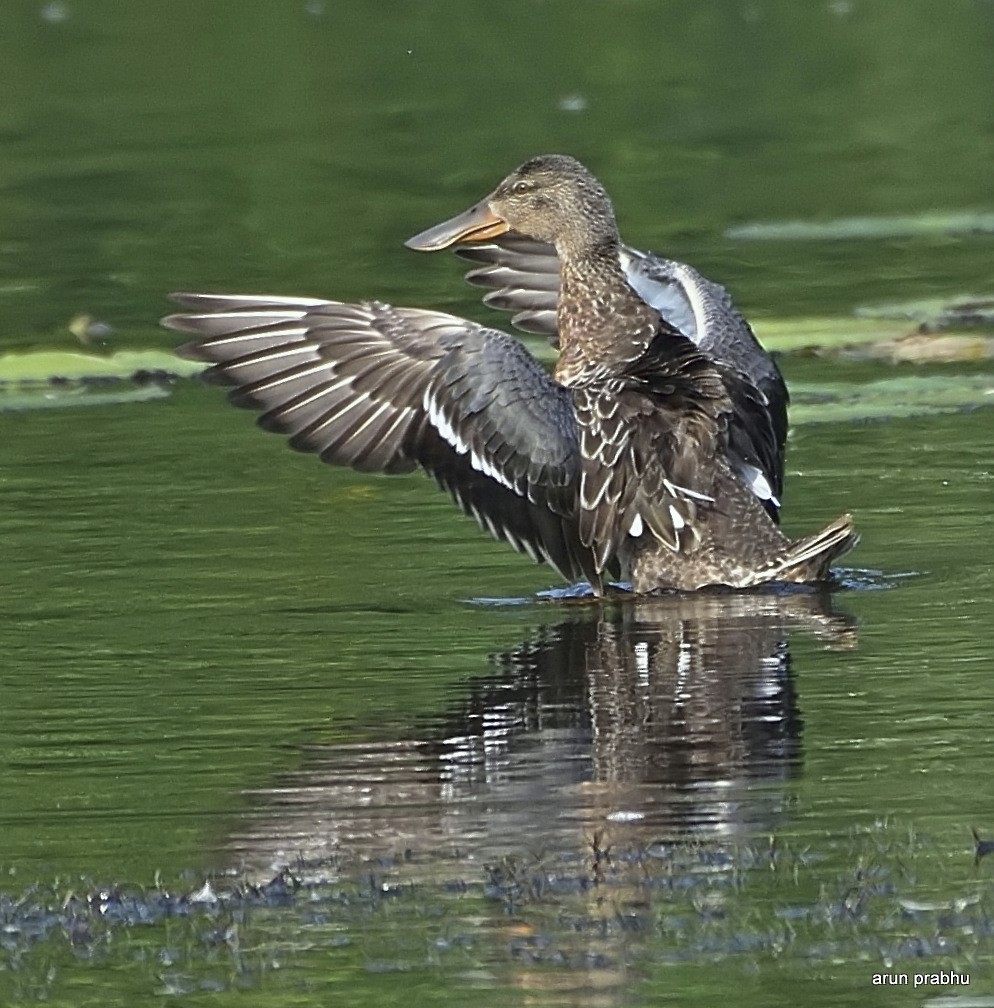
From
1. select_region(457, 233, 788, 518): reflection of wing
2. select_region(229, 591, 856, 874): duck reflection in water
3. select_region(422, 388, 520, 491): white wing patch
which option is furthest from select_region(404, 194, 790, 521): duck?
select_region(229, 591, 856, 874): duck reflection in water

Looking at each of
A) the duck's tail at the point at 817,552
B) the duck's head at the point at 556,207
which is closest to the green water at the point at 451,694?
the duck's tail at the point at 817,552

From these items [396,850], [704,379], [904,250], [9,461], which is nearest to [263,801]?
[396,850]

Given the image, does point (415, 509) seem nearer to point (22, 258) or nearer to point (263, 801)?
point (263, 801)

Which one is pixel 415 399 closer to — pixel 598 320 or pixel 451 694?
pixel 598 320

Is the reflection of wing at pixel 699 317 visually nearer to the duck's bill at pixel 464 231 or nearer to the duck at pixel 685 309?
the duck at pixel 685 309

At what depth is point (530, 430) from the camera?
851cm

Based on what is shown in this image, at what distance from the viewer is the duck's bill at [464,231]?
10125mm

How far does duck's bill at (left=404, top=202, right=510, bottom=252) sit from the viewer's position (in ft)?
33.2

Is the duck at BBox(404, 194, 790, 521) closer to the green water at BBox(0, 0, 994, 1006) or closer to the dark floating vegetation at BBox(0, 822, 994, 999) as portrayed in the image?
the green water at BBox(0, 0, 994, 1006)

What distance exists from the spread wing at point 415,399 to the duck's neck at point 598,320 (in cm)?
60

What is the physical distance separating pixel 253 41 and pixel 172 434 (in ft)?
45.3

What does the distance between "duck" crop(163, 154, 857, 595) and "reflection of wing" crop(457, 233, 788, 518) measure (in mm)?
23

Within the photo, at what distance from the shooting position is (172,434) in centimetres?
1125

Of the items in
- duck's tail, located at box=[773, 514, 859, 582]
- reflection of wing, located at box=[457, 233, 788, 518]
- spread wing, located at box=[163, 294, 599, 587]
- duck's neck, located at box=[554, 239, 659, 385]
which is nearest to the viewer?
duck's tail, located at box=[773, 514, 859, 582]
